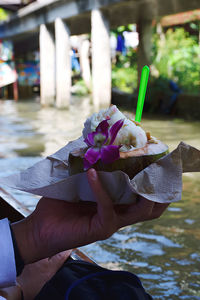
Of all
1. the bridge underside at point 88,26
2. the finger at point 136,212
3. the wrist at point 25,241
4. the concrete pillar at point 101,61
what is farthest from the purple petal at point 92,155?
the concrete pillar at point 101,61

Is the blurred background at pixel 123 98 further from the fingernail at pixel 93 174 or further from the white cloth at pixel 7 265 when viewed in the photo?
the white cloth at pixel 7 265

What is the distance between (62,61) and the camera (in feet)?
37.9

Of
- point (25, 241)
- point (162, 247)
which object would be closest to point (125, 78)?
point (162, 247)

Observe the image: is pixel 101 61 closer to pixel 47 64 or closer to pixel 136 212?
pixel 47 64

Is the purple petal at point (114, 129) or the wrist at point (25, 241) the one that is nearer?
the purple petal at point (114, 129)

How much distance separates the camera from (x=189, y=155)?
3.39 ft

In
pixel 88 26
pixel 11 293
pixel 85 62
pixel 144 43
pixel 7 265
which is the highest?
pixel 88 26

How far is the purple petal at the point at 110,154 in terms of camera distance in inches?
40.8

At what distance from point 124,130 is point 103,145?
0.07 m

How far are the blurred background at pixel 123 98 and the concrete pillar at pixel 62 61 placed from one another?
0.02 m

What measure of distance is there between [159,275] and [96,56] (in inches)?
318

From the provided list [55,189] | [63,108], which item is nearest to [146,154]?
[55,189]

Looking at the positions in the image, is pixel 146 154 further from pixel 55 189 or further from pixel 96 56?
pixel 96 56

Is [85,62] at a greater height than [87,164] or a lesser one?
greater
